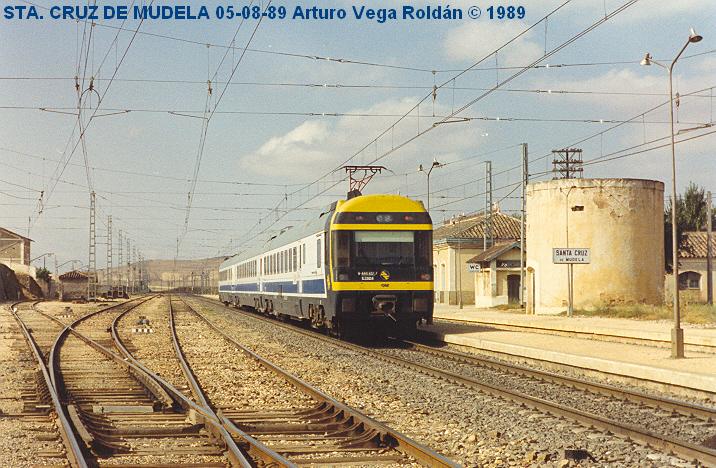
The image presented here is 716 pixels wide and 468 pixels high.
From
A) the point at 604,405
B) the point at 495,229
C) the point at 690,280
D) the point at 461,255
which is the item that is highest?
the point at 495,229

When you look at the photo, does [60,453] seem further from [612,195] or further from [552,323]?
[612,195]

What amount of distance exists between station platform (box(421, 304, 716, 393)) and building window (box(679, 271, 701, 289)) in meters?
25.8

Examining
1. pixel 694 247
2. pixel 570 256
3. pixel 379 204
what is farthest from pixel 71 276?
pixel 379 204

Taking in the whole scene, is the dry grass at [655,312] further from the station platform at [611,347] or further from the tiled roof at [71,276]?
the tiled roof at [71,276]

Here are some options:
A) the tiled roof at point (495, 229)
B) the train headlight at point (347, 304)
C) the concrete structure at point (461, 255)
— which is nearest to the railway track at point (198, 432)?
the train headlight at point (347, 304)

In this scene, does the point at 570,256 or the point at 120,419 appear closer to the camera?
the point at 120,419

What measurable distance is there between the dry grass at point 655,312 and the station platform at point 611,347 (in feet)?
3.69

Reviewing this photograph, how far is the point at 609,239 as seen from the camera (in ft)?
110

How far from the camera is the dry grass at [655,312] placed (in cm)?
2844

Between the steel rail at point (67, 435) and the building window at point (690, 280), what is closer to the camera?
the steel rail at point (67, 435)

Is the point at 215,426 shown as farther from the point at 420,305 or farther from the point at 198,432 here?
the point at 420,305

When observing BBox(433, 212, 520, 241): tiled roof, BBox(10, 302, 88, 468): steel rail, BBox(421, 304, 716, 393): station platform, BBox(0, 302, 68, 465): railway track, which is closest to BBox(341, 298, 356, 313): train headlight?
BBox(421, 304, 716, 393): station platform

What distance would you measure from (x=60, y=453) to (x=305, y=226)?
1763 cm

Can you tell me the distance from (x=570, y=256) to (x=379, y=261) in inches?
442
